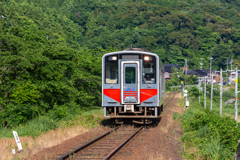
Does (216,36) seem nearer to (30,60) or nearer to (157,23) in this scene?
(157,23)

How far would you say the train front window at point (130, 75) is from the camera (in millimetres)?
12734

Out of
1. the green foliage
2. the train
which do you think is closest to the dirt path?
the green foliage

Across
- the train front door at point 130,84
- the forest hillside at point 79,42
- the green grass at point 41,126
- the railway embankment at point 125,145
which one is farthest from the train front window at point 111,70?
the forest hillside at point 79,42

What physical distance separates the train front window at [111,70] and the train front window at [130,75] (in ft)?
1.53

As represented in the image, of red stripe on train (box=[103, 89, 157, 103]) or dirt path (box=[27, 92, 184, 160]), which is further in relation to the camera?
red stripe on train (box=[103, 89, 157, 103])

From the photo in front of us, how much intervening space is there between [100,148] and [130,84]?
447cm

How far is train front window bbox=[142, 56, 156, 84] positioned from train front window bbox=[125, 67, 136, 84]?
0.51 meters

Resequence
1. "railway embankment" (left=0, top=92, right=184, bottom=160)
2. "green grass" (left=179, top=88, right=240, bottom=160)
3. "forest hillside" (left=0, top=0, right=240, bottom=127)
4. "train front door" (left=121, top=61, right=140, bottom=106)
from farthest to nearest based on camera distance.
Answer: "forest hillside" (left=0, top=0, right=240, bottom=127), "train front door" (left=121, top=61, right=140, bottom=106), "green grass" (left=179, top=88, right=240, bottom=160), "railway embankment" (left=0, top=92, right=184, bottom=160)

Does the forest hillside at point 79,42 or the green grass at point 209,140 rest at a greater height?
the forest hillside at point 79,42

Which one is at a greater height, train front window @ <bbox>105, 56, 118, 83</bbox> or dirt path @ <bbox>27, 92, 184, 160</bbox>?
train front window @ <bbox>105, 56, 118, 83</bbox>

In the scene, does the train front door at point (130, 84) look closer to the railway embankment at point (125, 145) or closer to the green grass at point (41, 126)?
the railway embankment at point (125, 145)

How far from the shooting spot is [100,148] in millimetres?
8820

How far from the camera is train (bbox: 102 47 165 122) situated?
1265 centimetres

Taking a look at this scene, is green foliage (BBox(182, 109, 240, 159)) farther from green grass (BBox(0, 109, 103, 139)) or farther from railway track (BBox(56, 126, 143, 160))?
green grass (BBox(0, 109, 103, 139))
